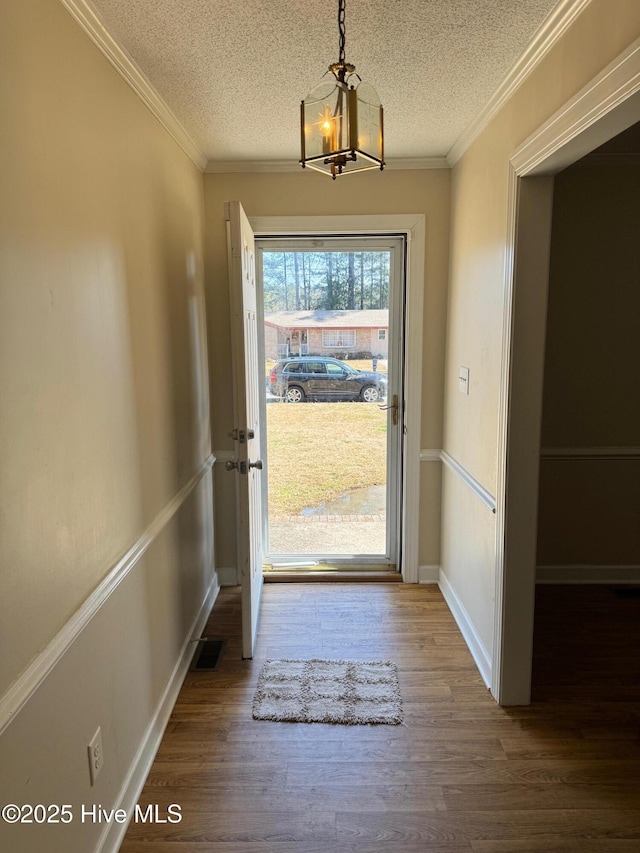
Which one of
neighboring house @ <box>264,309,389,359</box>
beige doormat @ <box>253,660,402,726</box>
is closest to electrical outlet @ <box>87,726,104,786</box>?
beige doormat @ <box>253,660,402,726</box>

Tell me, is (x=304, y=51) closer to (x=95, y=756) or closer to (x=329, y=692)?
(x=95, y=756)

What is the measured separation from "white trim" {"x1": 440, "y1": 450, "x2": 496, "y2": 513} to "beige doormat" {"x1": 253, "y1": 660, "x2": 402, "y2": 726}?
89 cm

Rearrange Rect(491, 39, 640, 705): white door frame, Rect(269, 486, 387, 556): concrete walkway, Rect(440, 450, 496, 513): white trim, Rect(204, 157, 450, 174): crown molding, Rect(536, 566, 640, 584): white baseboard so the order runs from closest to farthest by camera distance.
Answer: Rect(491, 39, 640, 705): white door frame
Rect(440, 450, 496, 513): white trim
Rect(204, 157, 450, 174): crown molding
Rect(536, 566, 640, 584): white baseboard
Rect(269, 486, 387, 556): concrete walkway

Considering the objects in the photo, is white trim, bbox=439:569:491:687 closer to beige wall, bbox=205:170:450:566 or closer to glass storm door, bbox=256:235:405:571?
glass storm door, bbox=256:235:405:571

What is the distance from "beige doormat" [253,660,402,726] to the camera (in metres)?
2.11

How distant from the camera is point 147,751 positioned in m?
1.85

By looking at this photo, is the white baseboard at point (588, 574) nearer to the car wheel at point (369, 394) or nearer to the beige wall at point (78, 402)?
the car wheel at point (369, 394)

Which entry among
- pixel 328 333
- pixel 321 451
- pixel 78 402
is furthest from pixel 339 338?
pixel 78 402

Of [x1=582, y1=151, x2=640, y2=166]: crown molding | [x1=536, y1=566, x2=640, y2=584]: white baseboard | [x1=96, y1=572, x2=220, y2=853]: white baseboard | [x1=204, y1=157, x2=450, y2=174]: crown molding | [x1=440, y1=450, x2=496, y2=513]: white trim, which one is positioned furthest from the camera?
[x1=536, y1=566, x2=640, y2=584]: white baseboard

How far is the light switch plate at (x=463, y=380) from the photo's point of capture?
2617 millimetres

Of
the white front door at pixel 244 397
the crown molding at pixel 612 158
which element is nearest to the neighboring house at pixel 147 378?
the white front door at pixel 244 397

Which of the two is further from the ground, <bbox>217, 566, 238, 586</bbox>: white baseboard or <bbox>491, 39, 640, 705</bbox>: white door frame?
<bbox>491, 39, 640, 705</bbox>: white door frame

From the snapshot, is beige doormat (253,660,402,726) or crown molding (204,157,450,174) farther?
crown molding (204,157,450,174)

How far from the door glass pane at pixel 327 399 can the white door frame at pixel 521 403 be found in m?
1.29
